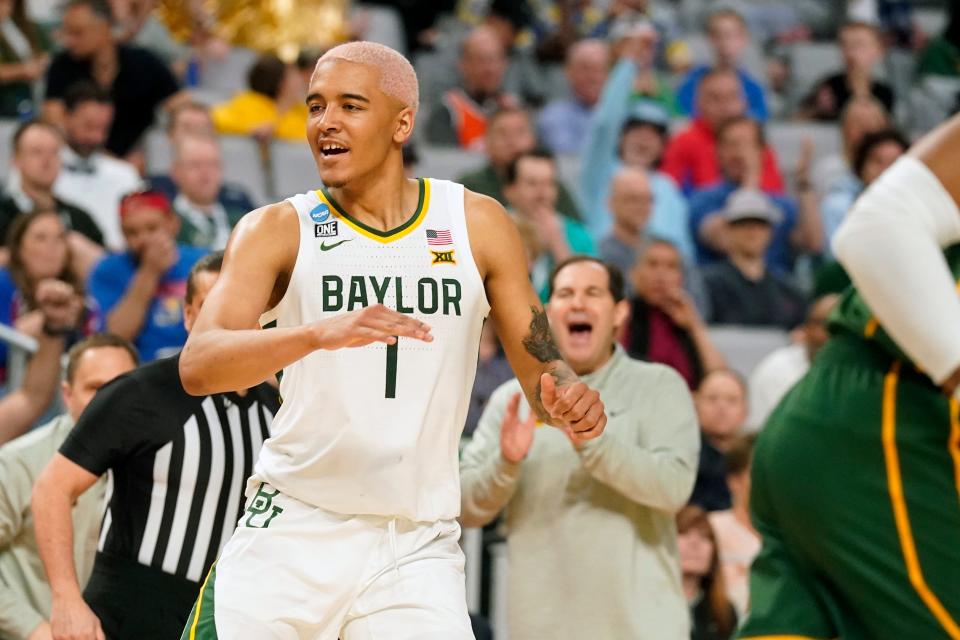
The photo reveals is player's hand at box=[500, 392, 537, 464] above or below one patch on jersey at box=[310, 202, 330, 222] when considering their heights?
below

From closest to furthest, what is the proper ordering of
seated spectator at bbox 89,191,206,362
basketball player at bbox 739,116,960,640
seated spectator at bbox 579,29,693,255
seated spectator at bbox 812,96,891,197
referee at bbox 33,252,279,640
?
1. basketball player at bbox 739,116,960,640
2. referee at bbox 33,252,279,640
3. seated spectator at bbox 89,191,206,362
4. seated spectator at bbox 579,29,693,255
5. seated spectator at bbox 812,96,891,197

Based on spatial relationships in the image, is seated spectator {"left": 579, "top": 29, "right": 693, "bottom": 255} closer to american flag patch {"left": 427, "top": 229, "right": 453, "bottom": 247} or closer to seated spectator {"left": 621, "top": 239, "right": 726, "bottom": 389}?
seated spectator {"left": 621, "top": 239, "right": 726, "bottom": 389}

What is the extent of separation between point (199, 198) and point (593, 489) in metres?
4.01

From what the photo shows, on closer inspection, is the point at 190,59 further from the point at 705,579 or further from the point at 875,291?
the point at 875,291

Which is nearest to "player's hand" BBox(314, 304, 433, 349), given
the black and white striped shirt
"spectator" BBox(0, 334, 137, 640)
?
the black and white striped shirt

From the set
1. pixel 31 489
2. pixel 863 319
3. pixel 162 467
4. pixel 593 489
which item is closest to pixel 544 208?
pixel 593 489

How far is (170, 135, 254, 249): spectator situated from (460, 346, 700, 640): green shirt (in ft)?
11.1

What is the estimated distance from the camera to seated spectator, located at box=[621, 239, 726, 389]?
823 cm

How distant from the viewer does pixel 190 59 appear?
11.5 meters

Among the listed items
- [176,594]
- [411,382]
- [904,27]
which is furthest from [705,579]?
[904,27]

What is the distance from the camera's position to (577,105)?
1153cm

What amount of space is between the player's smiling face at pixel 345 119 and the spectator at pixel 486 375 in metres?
3.03

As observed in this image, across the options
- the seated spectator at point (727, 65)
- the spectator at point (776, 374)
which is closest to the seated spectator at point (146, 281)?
the spectator at point (776, 374)

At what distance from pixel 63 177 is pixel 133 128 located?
1115 millimetres
